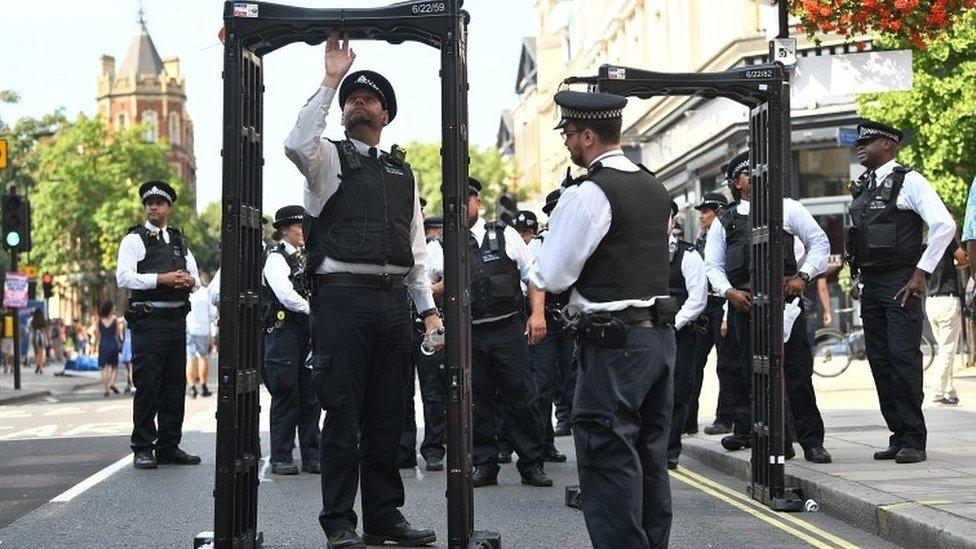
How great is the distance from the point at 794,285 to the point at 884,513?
2.32m

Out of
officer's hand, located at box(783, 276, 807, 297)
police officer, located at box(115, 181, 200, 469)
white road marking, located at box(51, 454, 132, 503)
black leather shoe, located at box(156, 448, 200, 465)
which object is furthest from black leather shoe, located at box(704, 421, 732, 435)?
white road marking, located at box(51, 454, 132, 503)

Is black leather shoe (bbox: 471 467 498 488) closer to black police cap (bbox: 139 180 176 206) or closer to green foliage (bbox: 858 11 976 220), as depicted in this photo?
black police cap (bbox: 139 180 176 206)

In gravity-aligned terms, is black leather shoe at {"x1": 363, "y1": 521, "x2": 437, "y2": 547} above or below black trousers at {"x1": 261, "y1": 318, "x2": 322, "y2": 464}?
below

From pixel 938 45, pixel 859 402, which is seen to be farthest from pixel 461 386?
pixel 938 45

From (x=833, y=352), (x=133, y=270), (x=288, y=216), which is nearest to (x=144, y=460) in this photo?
(x=133, y=270)

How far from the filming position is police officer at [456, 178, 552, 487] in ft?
36.2

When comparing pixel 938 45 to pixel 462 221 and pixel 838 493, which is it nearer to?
pixel 838 493

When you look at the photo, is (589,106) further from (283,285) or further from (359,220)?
(283,285)

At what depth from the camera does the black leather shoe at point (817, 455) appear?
10727 mm

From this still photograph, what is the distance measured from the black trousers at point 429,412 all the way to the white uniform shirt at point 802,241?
227 centimetres

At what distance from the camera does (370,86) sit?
788 cm

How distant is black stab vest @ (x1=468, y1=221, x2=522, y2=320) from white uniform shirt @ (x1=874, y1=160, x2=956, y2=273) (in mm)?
2495

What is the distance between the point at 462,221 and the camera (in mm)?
7383

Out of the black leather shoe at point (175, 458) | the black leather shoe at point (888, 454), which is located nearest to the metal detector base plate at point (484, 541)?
the black leather shoe at point (888, 454)
